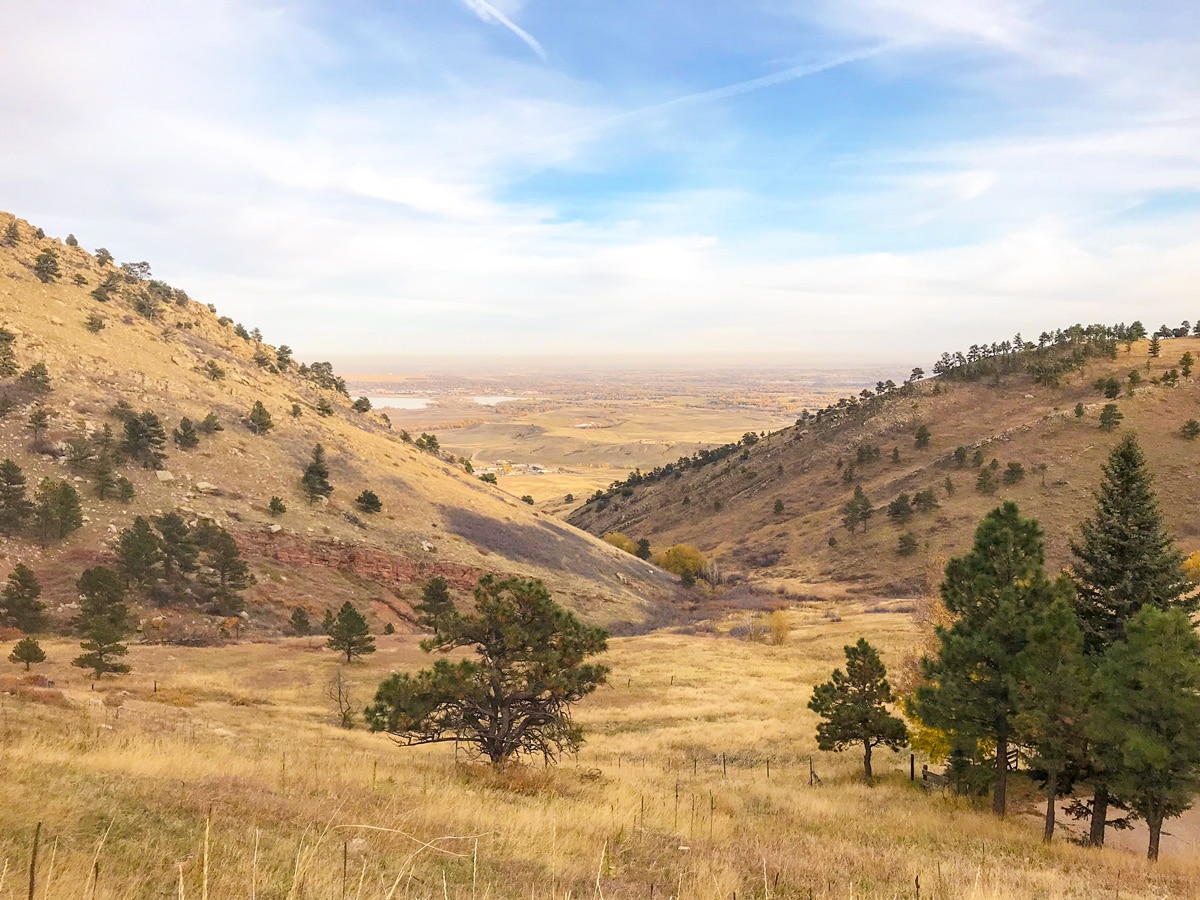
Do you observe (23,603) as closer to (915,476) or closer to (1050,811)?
(1050,811)

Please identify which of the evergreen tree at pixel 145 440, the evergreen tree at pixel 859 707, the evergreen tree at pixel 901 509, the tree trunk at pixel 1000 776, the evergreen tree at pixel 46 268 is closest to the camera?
the tree trunk at pixel 1000 776

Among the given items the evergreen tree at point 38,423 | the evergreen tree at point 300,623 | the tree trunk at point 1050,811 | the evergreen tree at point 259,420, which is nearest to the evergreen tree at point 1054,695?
the tree trunk at point 1050,811

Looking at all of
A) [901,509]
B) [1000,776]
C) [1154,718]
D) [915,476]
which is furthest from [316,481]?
[915,476]

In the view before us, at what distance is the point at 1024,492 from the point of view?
88.2 meters

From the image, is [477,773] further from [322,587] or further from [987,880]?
[322,587]

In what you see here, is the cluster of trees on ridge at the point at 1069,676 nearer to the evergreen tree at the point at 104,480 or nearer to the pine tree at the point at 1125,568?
the pine tree at the point at 1125,568

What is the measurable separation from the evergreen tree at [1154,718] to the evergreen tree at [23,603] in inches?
1914

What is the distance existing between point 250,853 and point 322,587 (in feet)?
157

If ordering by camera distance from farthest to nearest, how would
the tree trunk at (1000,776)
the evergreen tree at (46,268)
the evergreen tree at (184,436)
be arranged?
the evergreen tree at (46,268) < the evergreen tree at (184,436) < the tree trunk at (1000,776)

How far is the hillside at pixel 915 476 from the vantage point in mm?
85750

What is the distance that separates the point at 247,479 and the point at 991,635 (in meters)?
58.8

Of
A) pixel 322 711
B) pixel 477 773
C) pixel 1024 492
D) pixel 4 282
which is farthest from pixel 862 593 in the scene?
pixel 4 282

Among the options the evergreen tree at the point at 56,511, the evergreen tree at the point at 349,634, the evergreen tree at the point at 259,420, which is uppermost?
the evergreen tree at the point at 259,420

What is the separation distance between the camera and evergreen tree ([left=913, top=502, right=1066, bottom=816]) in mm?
19172
